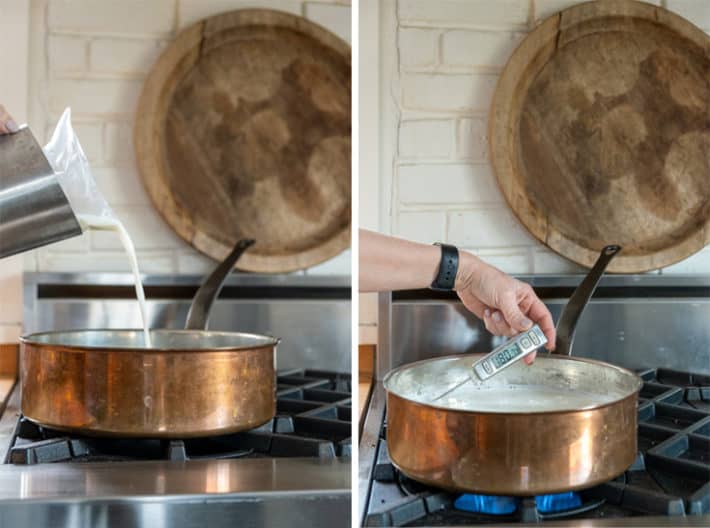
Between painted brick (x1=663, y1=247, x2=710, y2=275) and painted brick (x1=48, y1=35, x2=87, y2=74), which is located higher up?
painted brick (x1=48, y1=35, x2=87, y2=74)

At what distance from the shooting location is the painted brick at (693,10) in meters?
0.67

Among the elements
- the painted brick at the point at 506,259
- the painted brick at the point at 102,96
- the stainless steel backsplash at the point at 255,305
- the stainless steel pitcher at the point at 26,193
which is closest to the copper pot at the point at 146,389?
the stainless steel pitcher at the point at 26,193

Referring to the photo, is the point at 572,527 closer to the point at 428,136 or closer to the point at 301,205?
the point at 428,136

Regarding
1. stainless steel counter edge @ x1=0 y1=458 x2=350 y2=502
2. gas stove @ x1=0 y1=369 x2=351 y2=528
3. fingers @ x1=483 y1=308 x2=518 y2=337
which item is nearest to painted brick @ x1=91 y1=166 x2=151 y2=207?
gas stove @ x1=0 y1=369 x2=351 y2=528

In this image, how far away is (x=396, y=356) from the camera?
0.69 meters

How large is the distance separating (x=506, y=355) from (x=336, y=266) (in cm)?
47

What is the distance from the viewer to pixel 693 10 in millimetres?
674

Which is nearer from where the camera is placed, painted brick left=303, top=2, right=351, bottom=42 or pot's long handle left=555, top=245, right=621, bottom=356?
pot's long handle left=555, top=245, right=621, bottom=356

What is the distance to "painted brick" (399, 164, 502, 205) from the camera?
2.08ft

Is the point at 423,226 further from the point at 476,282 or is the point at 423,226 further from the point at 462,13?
the point at 462,13

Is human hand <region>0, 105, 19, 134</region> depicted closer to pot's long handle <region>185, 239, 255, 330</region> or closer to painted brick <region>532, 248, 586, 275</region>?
pot's long handle <region>185, 239, 255, 330</region>

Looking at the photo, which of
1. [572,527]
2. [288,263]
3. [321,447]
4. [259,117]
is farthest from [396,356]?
[259,117]

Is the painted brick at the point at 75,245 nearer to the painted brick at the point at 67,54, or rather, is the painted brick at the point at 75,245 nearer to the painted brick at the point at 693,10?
the painted brick at the point at 67,54

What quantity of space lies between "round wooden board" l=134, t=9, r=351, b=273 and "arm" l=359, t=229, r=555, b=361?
0.39m
